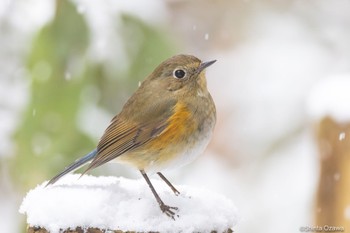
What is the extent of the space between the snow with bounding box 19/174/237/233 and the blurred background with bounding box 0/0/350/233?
579 mm

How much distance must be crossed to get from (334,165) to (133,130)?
66.6 inches

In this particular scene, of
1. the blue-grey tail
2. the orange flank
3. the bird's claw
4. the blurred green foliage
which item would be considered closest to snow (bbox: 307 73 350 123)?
the blurred green foliage

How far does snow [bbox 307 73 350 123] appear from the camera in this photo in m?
5.11

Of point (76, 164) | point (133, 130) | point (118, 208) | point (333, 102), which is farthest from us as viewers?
point (333, 102)

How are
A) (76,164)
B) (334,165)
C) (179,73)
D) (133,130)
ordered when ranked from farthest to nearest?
(334,165) < (179,73) < (133,130) < (76,164)

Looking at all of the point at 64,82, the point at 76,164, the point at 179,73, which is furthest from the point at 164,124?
the point at 64,82

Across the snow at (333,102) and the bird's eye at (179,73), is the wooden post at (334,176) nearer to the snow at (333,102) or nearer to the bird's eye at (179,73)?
the snow at (333,102)

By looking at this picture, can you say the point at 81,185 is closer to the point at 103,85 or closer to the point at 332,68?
the point at 103,85

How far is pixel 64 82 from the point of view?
4.44m

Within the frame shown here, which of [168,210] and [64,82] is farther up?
[64,82]

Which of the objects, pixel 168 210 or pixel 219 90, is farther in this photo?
pixel 219 90

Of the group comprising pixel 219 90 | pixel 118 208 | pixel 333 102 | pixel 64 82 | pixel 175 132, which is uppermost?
pixel 219 90

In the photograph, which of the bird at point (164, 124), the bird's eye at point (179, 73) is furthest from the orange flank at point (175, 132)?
the bird's eye at point (179, 73)

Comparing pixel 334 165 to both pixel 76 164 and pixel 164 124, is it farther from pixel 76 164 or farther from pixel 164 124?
pixel 76 164
